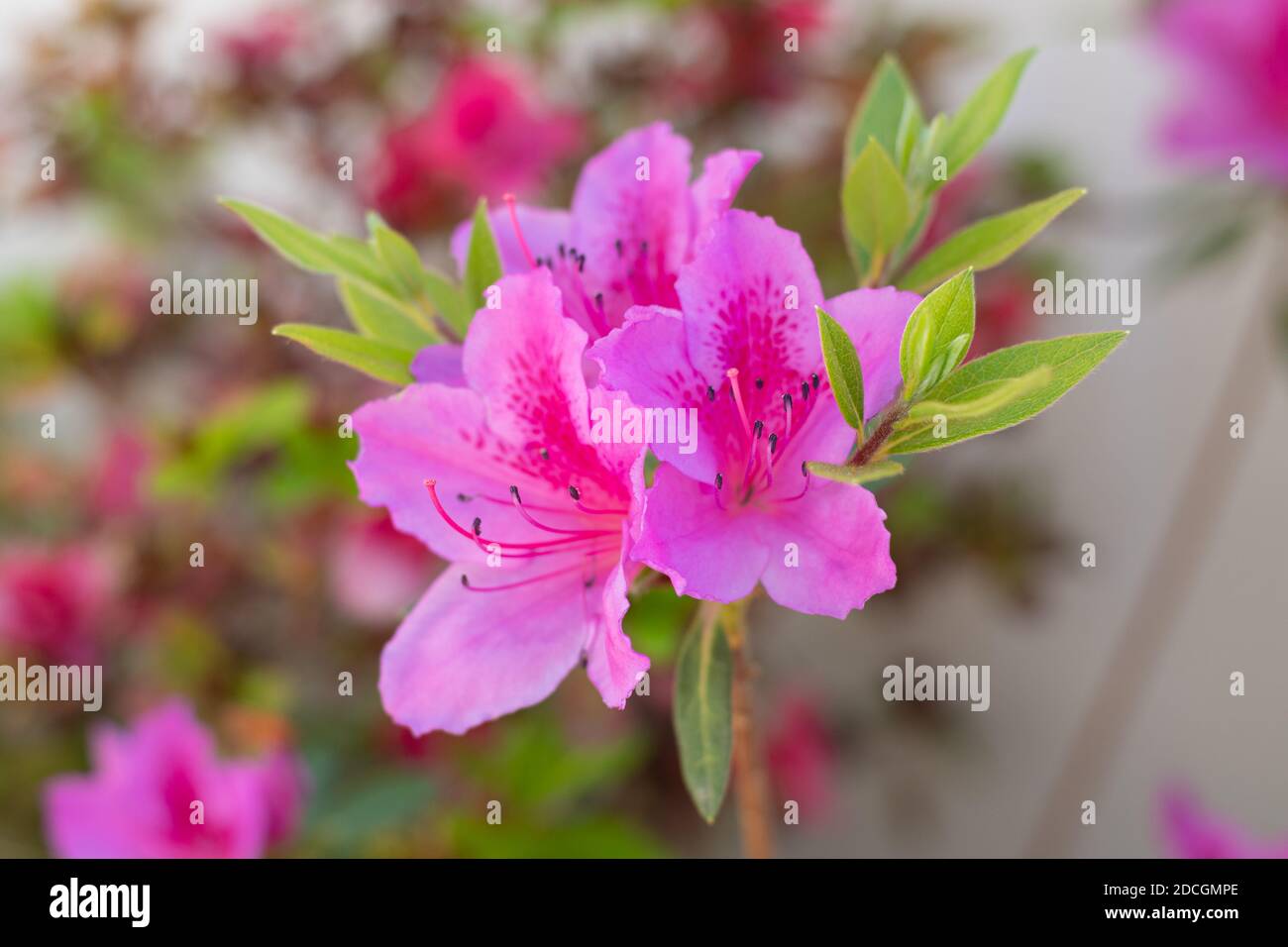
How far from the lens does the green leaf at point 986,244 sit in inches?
20.4

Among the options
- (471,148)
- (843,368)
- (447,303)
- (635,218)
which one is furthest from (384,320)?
(471,148)

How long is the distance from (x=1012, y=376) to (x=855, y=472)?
0.28 feet

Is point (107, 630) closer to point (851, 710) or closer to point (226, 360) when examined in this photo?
point (226, 360)

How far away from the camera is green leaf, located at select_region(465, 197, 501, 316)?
1.69 feet

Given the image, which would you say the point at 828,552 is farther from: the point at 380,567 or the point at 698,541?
the point at 380,567

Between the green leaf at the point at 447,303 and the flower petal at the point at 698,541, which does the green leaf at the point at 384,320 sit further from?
the flower petal at the point at 698,541

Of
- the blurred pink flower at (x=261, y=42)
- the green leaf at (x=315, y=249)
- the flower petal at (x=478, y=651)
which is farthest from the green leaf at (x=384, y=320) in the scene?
the blurred pink flower at (x=261, y=42)

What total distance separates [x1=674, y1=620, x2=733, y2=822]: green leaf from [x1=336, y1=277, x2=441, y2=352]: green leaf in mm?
199

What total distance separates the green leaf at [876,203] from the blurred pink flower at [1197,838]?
0.56m

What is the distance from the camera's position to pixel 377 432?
0.50 m

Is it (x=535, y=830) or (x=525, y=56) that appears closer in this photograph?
(x=535, y=830)

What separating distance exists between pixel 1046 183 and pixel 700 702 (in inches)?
43.7

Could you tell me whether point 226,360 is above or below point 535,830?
above
